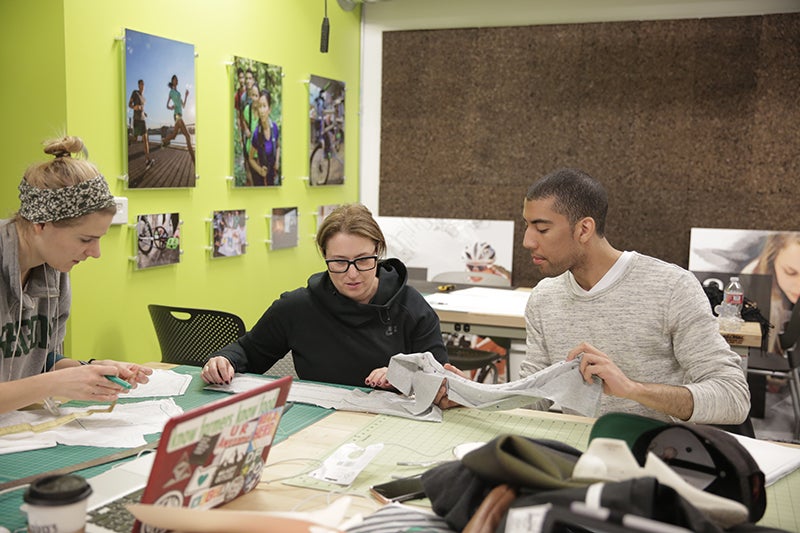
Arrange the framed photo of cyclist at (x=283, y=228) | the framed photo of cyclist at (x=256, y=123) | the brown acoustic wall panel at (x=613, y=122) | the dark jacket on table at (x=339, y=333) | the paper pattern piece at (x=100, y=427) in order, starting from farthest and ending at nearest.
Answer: the brown acoustic wall panel at (x=613, y=122) < the framed photo of cyclist at (x=283, y=228) < the framed photo of cyclist at (x=256, y=123) < the dark jacket on table at (x=339, y=333) < the paper pattern piece at (x=100, y=427)

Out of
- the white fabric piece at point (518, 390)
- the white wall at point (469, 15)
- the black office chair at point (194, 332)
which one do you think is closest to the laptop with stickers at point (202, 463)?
the white fabric piece at point (518, 390)

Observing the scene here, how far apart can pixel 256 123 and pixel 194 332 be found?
6.03 ft

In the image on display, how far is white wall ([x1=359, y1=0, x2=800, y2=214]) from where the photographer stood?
554cm

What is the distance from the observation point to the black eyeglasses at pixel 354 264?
261cm

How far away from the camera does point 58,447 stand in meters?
1.92

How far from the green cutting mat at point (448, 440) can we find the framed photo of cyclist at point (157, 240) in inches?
83.4

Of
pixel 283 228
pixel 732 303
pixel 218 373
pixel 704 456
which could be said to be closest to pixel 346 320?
pixel 218 373

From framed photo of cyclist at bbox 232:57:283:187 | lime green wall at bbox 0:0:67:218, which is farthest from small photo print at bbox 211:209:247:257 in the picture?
lime green wall at bbox 0:0:67:218

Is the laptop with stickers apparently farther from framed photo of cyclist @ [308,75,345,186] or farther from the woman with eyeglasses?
framed photo of cyclist @ [308,75,345,186]

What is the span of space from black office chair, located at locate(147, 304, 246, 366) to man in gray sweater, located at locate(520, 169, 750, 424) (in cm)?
135

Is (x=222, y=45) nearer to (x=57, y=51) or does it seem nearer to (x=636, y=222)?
(x=57, y=51)

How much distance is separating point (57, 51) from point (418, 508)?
2.73 meters

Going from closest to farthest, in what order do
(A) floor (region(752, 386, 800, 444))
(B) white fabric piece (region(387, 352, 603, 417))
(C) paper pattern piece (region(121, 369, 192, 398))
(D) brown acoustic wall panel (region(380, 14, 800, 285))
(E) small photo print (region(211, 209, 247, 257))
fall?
(B) white fabric piece (region(387, 352, 603, 417))
(C) paper pattern piece (region(121, 369, 192, 398))
(E) small photo print (region(211, 209, 247, 257))
(A) floor (region(752, 386, 800, 444))
(D) brown acoustic wall panel (region(380, 14, 800, 285))

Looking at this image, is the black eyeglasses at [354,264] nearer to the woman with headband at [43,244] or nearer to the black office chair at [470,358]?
the woman with headband at [43,244]
